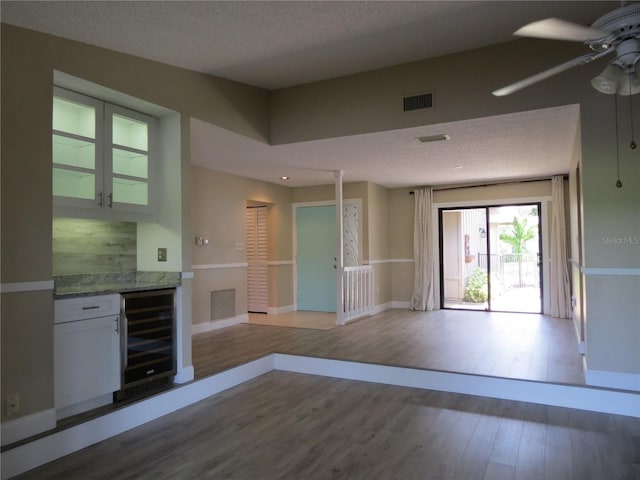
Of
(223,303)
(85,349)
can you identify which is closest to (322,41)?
(85,349)

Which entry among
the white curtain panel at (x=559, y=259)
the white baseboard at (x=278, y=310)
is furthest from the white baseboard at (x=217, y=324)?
the white curtain panel at (x=559, y=259)

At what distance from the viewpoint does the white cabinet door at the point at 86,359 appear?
9.26 ft

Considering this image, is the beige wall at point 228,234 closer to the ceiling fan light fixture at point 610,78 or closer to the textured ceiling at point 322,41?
the textured ceiling at point 322,41

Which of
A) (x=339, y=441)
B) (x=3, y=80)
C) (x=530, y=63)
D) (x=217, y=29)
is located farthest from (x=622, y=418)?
(x=3, y=80)

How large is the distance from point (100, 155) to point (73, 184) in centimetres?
31

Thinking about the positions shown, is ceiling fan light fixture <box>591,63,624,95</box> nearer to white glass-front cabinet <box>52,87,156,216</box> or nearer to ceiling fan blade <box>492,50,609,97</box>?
ceiling fan blade <box>492,50,609,97</box>

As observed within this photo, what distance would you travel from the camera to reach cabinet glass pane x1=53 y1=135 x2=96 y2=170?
3029 millimetres

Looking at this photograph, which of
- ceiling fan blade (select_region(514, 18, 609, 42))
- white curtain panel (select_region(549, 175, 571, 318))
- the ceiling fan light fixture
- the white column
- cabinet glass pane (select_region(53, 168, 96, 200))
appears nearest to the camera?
ceiling fan blade (select_region(514, 18, 609, 42))

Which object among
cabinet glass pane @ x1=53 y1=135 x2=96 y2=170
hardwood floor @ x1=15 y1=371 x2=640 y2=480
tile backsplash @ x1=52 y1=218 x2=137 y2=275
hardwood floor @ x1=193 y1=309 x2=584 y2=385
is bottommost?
hardwood floor @ x1=15 y1=371 x2=640 y2=480

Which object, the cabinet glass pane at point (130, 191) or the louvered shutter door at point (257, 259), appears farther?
the louvered shutter door at point (257, 259)

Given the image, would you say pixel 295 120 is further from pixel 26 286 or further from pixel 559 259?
pixel 559 259

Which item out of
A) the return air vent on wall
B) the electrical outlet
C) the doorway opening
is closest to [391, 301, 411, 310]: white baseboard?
the doorway opening

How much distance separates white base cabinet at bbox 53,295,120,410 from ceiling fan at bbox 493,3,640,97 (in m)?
3.10

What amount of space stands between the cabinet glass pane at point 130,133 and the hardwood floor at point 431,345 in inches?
82.6
